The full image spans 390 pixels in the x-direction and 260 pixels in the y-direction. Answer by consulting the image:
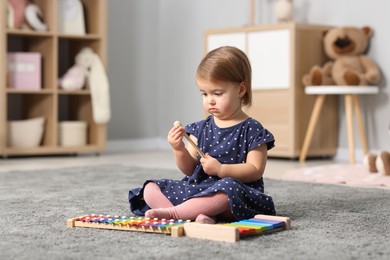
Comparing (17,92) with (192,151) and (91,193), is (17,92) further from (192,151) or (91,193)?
(192,151)

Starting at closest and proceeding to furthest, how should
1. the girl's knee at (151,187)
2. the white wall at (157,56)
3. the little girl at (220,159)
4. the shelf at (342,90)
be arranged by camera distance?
the little girl at (220,159) < the girl's knee at (151,187) < the shelf at (342,90) < the white wall at (157,56)

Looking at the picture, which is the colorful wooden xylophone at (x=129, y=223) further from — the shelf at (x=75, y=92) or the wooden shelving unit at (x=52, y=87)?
the shelf at (x=75, y=92)

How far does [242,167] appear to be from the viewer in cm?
167

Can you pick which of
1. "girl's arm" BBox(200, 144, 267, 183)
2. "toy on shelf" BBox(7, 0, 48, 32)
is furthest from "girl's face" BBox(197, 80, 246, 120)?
"toy on shelf" BBox(7, 0, 48, 32)

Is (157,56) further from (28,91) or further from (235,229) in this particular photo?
(235,229)

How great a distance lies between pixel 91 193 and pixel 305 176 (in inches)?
37.8

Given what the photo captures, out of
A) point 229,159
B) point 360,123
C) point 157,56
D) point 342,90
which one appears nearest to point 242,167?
point 229,159

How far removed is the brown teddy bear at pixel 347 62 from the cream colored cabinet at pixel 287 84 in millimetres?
93

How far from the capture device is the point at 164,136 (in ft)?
16.1

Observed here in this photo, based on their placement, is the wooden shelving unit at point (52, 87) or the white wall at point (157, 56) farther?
the white wall at point (157, 56)

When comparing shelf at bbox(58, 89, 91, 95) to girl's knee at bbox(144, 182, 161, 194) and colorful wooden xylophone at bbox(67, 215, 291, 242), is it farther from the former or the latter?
colorful wooden xylophone at bbox(67, 215, 291, 242)

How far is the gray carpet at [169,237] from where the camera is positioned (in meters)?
1.33

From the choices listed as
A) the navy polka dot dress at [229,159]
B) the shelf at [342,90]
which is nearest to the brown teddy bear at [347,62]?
the shelf at [342,90]

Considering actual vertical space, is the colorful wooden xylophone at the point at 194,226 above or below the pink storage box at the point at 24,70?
below
